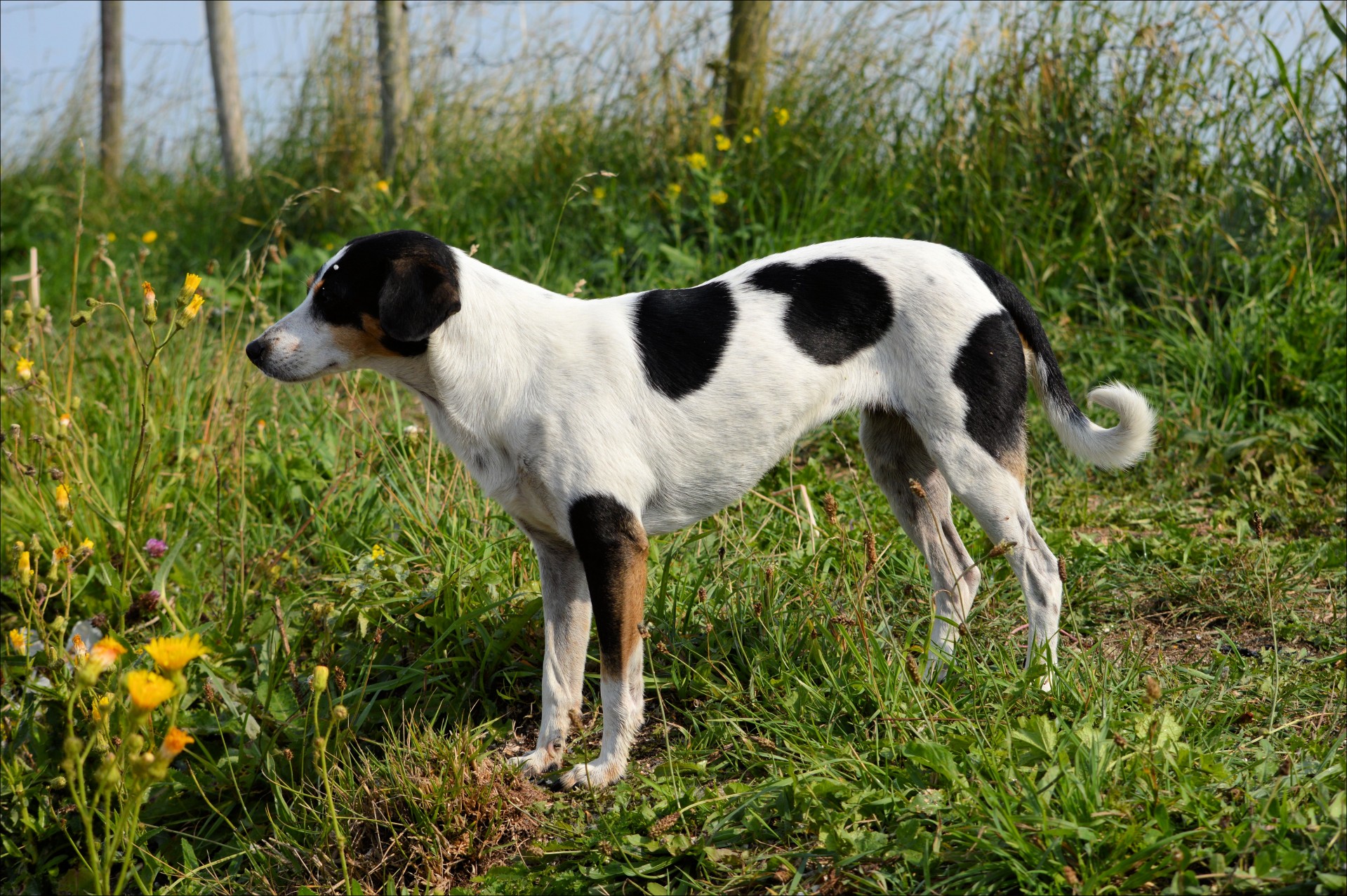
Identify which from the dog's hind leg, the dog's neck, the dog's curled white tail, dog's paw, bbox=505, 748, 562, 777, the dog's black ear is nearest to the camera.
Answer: the dog's black ear

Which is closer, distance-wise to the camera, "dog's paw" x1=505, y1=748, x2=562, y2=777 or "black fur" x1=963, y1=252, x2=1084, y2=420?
"dog's paw" x1=505, y1=748, x2=562, y2=777

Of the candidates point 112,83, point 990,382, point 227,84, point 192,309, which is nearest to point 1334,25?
point 990,382

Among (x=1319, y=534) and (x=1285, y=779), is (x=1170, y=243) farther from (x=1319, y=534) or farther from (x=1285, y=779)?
(x=1285, y=779)

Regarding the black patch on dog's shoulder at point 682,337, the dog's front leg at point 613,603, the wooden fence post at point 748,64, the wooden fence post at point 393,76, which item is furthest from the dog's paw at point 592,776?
the wooden fence post at point 393,76

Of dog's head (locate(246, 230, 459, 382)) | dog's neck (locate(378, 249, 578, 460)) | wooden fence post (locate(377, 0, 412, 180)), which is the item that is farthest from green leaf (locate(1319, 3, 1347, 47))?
wooden fence post (locate(377, 0, 412, 180))

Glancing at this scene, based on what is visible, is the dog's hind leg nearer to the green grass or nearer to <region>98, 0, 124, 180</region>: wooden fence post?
the green grass

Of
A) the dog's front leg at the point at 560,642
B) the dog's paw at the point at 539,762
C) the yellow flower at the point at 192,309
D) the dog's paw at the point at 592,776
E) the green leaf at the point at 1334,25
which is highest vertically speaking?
the green leaf at the point at 1334,25

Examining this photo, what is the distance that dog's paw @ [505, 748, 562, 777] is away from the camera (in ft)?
8.93

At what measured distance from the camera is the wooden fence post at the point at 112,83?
31.7 ft

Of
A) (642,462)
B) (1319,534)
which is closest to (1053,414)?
(642,462)

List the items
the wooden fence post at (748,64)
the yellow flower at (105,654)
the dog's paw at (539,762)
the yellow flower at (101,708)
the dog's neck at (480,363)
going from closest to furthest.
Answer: the yellow flower at (105,654) < the yellow flower at (101,708) < the dog's neck at (480,363) < the dog's paw at (539,762) < the wooden fence post at (748,64)

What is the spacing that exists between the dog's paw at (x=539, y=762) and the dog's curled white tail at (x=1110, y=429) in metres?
1.51

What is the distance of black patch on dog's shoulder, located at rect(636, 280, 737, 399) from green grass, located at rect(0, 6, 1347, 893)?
63 cm

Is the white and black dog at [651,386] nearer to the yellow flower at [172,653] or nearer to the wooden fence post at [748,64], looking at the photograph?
the yellow flower at [172,653]
